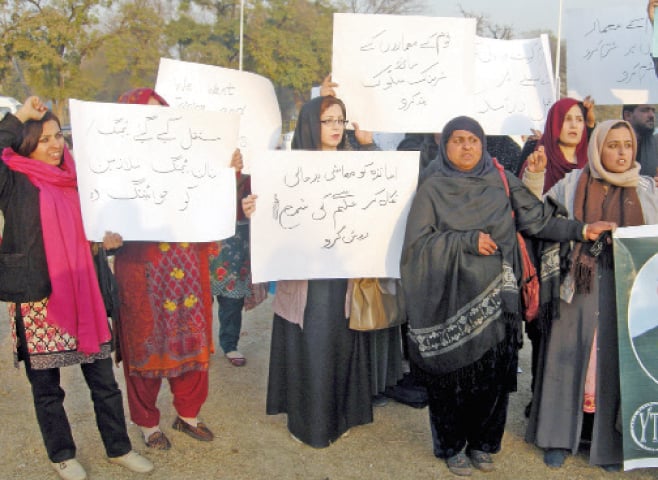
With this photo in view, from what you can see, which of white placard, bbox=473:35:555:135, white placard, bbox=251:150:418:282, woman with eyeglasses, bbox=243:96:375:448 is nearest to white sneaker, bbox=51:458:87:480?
woman with eyeglasses, bbox=243:96:375:448

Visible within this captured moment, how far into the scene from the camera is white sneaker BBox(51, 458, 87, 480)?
125 inches

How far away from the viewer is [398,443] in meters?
3.63

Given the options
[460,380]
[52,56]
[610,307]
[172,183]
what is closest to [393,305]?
[460,380]

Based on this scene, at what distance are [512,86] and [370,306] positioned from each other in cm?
180

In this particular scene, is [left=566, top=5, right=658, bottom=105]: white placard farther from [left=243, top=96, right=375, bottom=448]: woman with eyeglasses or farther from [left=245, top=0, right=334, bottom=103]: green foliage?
[left=245, top=0, right=334, bottom=103]: green foliage

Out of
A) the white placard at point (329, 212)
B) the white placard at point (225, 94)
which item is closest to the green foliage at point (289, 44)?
the white placard at point (225, 94)

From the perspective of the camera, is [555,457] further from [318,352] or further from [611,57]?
[611,57]

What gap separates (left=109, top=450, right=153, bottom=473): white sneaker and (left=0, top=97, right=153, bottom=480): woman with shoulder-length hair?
201mm

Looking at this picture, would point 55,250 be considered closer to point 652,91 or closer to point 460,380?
point 460,380

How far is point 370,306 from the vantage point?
3.38 m

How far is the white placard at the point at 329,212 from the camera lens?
3201 mm

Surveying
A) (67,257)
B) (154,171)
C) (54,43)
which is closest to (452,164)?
(154,171)

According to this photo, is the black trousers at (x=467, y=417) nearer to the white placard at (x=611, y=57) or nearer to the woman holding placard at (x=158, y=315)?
the woman holding placard at (x=158, y=315)

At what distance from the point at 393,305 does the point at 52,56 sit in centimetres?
2551
